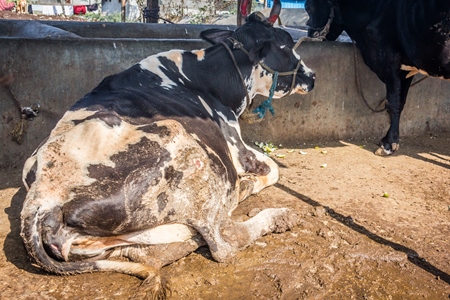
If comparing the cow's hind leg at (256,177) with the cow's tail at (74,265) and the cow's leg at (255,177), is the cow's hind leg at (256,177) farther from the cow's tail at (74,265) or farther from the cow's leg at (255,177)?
the cow's tail at (74,265)

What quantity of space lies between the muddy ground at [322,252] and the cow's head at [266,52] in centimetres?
98

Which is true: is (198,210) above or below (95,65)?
below

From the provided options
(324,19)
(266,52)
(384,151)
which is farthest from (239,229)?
(324,19)

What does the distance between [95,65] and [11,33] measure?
8.91ft

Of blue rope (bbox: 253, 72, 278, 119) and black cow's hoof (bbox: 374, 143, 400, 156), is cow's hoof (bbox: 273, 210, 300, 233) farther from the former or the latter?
black cow's hoof (bbox: 374, 143, 400, 156)

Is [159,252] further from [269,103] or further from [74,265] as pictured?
[269,103]

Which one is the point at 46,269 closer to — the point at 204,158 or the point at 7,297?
the point at 7,297

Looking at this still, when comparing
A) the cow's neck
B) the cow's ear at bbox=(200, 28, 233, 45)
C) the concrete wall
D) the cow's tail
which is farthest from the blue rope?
the cow's tail

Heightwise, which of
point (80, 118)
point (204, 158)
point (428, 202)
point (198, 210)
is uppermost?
point (80, 118)

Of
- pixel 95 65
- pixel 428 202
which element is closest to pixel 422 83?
pixel 428 202

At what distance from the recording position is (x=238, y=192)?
13.7 ft

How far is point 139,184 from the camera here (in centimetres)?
320

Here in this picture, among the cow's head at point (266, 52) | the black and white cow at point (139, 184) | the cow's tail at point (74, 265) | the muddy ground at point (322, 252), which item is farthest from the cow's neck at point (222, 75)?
the cow's tail at point (74, 265)

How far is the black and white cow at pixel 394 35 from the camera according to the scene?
18.5 feet
